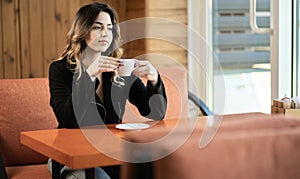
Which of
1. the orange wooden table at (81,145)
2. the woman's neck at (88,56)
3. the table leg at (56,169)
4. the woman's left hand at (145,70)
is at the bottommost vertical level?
the table leg at (56,169)

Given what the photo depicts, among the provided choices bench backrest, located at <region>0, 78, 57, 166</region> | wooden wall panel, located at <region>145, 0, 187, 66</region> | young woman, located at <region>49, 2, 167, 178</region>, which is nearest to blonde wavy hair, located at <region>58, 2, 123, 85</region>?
young woman, located at <region>49, 2, 167, 178</region>

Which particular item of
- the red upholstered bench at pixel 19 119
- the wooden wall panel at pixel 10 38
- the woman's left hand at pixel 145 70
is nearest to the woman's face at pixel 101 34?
the woman's left hand at pixel 145 70

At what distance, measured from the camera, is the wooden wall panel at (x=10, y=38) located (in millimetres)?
3814

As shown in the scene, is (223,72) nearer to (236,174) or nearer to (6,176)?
(6,176)

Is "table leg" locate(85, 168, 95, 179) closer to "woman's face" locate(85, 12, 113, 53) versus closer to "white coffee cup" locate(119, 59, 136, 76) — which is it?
"white coffee cup" locate(119, 59, 136, 76)

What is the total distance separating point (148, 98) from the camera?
2.70m

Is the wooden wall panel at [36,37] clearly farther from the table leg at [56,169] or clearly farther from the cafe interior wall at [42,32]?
the table leg at [56,169]

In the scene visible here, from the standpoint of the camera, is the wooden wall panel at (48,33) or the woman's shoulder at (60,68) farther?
the wooden wall panel at (48,33)

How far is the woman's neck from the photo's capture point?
262 centimetres

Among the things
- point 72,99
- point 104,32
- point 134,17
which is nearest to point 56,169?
point 72,99

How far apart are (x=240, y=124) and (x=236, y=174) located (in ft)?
0.32

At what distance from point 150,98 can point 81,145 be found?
74 centimetres

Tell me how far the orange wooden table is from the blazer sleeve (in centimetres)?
21

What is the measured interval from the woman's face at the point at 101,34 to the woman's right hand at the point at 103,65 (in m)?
0.17
